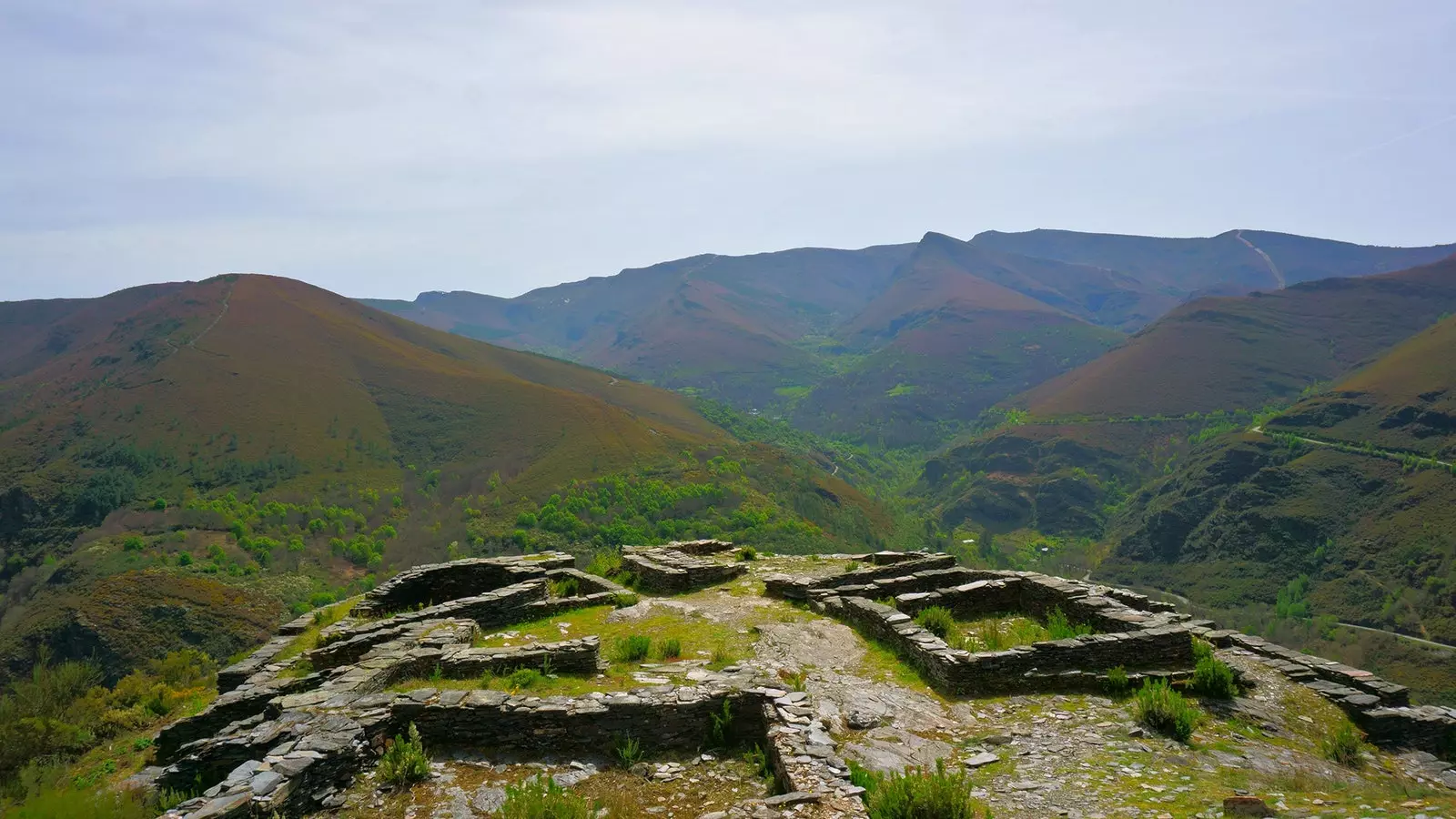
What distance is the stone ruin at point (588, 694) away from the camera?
28.7 feet

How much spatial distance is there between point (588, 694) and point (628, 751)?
1.24 metres

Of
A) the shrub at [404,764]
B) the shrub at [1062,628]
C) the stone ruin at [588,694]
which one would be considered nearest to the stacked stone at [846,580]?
the stone ruin at [588,694]

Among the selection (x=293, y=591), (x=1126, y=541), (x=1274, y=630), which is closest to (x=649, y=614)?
(x=293, y=591)

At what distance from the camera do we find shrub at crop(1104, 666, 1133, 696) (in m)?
11.5

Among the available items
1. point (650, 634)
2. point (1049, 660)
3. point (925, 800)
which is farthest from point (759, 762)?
point (650, 634)

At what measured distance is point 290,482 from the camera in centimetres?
9062

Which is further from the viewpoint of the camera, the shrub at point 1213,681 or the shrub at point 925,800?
the shrub at point 1213,681

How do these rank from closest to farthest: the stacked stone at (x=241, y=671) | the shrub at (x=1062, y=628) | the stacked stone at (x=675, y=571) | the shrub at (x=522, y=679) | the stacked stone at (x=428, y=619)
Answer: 1. the shrub at (x=522, y=679)
2. the shrub at (x=1062, y=628)
3. the stacked stone at (x=428, y=619)
4. the stacked stone at (x=241, y=671)
5. the stacked stone at (x=675, y=571)

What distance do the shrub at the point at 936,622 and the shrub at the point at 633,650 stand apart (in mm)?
5436

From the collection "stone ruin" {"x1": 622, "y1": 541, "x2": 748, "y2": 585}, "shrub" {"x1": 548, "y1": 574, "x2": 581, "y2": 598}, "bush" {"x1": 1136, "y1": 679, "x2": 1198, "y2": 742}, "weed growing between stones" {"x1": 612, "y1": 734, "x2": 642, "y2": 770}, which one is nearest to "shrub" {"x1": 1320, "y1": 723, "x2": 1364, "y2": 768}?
"bush" {"x1": 1136, "y1": 679, "x2": 1198, "y2": 742}

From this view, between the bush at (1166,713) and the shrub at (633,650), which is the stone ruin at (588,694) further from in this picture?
the bush at (1166,713)

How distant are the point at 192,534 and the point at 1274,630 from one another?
4744 inches

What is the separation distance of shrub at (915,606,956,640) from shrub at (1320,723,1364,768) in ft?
19.1

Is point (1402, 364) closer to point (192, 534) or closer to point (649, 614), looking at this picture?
point (649, 614)
